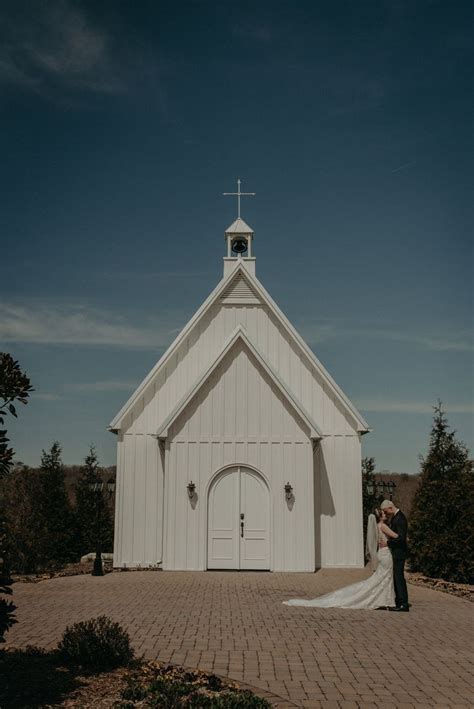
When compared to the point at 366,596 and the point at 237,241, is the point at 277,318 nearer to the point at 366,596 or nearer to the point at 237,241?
the point at 237,241

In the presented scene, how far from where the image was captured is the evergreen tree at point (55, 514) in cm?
2242

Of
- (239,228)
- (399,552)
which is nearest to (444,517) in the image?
(399,552)

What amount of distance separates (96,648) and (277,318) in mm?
14834

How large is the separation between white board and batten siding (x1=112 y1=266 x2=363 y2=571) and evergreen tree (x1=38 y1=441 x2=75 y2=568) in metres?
3.71

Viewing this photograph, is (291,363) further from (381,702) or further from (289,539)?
(381,702)

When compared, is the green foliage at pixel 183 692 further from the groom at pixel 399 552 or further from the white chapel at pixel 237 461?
the white chapel at pixel 237 461

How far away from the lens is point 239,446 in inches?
766

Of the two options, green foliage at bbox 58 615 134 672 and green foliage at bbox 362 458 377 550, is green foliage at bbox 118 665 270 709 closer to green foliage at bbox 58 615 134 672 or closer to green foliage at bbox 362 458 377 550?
green foliage at bbox 58 615 134 672

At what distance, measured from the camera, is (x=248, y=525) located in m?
19.1

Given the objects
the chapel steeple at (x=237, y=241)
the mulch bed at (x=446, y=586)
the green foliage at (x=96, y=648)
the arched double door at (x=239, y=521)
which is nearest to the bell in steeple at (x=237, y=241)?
the chapel steeple at (x=237, y=241)

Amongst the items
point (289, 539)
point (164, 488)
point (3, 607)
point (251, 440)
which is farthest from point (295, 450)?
point (3, 607)

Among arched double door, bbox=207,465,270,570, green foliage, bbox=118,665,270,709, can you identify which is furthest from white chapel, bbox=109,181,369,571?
green foliage, bbox=118,665,270,709

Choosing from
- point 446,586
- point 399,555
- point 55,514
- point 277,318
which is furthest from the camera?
point 55,514

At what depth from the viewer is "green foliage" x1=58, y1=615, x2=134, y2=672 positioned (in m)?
8.28
